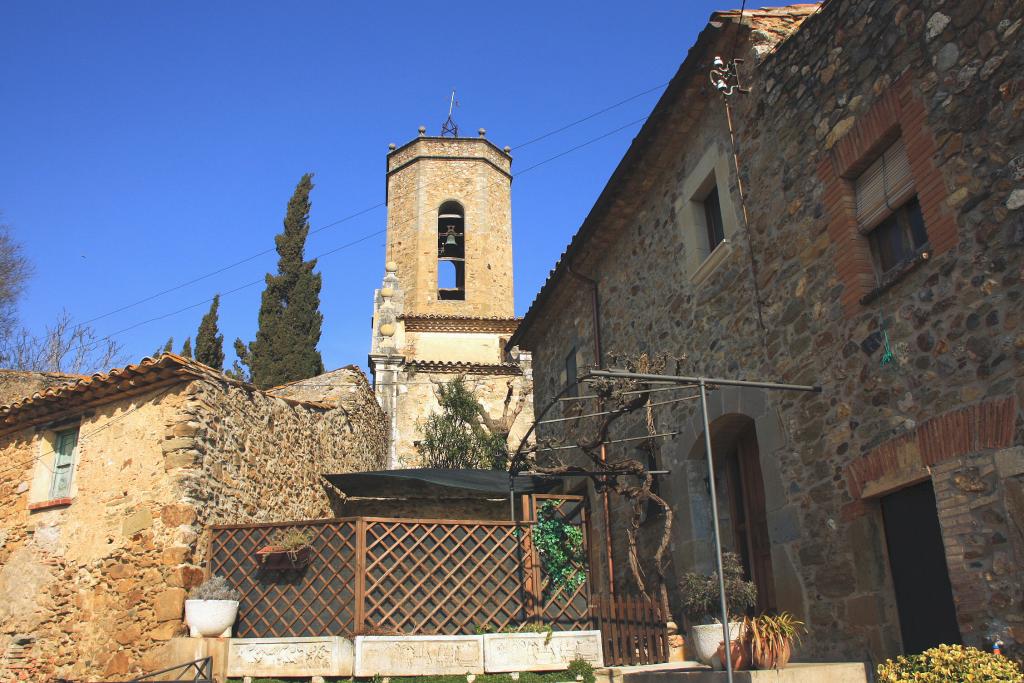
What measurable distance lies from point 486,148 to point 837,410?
29.3 metres

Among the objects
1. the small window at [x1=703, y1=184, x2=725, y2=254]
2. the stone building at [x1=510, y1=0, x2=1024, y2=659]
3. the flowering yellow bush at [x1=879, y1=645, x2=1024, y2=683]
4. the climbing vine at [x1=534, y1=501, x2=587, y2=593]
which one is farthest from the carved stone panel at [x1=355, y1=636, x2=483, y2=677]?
the small window at [x1=703, y1=184, x2=725, y2=254]

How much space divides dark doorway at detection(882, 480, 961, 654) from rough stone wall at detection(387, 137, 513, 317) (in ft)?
82.7

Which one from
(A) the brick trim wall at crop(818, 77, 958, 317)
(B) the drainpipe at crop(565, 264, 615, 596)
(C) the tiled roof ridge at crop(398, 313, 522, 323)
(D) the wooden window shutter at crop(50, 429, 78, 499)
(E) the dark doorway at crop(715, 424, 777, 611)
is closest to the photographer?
(A) the brick trim wall at crop(818, 77, 958, 317)

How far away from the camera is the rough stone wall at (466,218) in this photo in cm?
3078

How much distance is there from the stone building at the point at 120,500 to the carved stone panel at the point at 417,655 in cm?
246

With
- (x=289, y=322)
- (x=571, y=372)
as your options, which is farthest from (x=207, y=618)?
(x=289, y=322)

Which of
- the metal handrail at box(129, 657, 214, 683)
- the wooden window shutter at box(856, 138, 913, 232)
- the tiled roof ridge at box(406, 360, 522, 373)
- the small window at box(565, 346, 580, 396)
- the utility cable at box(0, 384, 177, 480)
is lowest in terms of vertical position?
the metal handrail at box(129, 657, 214, 683)

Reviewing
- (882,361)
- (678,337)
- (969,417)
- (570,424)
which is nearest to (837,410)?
(882,361)

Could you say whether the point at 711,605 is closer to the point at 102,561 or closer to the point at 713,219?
the point at 713,219

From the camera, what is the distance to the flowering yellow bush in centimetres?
423

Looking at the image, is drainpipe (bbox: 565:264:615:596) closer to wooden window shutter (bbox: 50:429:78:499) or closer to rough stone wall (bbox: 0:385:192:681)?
rough stone wall (bbox: 0:385:192:681)

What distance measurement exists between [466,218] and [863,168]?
26707mm

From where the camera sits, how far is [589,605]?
9.40 m

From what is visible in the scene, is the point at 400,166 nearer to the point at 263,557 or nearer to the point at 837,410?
the point at 263,557
